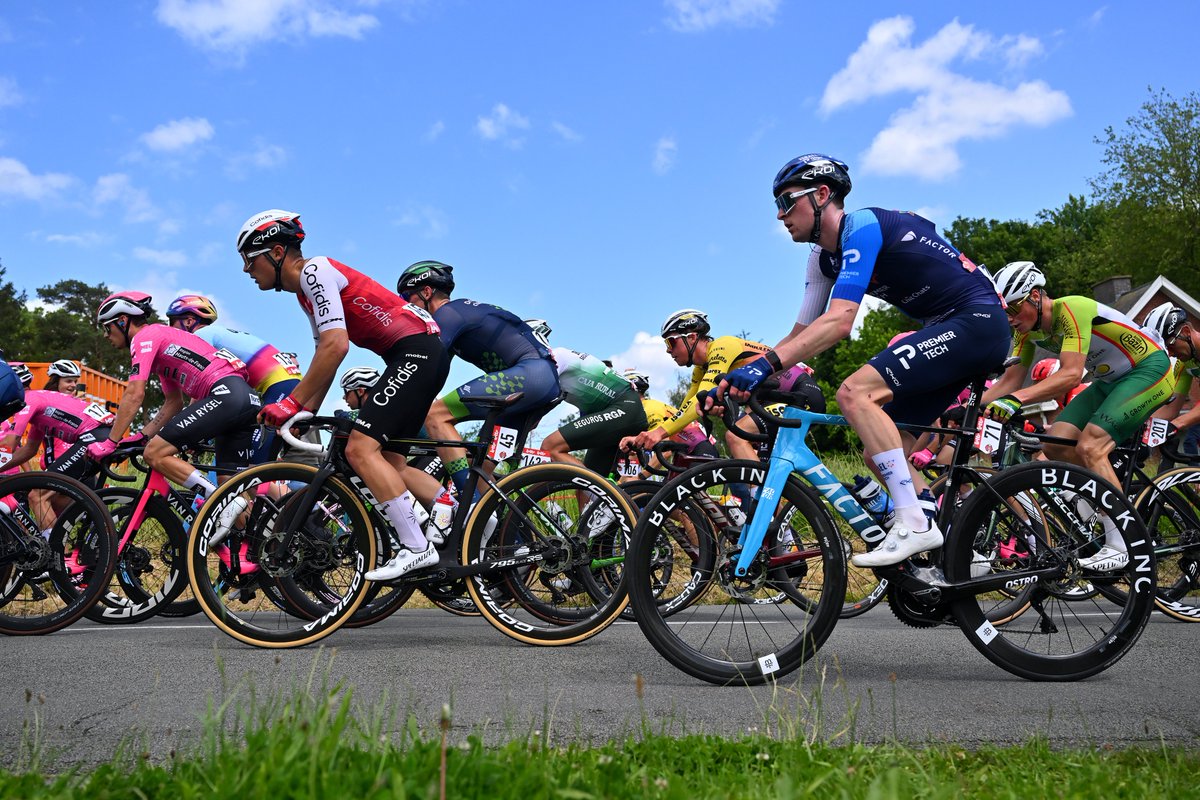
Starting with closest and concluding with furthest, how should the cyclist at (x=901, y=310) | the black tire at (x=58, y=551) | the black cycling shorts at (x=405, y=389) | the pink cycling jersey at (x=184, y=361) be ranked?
the cyclist at (x=901, y=310), the black cycling shorts at (x=405, y=389), the black tire at (x=58, y=551), the pink cycling jersey at (x=184, y=361)

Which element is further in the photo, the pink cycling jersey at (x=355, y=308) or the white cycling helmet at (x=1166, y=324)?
the white cycling helmet at (x=1166, y=324)

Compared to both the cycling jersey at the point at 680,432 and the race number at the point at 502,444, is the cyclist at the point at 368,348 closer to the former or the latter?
the race number at the point at 502,444

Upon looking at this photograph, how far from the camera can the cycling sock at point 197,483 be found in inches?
281

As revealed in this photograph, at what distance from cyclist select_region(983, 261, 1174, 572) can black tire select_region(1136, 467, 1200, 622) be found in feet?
1.01

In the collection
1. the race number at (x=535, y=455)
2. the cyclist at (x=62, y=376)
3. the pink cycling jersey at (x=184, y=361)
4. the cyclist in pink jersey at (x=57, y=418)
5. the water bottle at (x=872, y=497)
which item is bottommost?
the water bottle at (x=872, y=497)

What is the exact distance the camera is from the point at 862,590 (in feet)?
28.2

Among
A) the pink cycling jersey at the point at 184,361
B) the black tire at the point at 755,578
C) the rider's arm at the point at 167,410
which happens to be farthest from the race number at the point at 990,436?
the rider's arm at the point at 167,410

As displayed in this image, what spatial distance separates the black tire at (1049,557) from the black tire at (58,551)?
495 centimetres

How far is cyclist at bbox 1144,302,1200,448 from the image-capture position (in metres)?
8.01

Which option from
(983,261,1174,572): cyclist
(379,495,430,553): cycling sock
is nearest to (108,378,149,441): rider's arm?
(379,495,430,553): cycling sock

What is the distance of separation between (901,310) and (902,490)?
801mm

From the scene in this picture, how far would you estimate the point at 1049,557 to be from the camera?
4.77 meters

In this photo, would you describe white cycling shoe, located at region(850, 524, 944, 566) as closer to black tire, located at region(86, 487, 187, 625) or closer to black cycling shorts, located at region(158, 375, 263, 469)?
black cycling shorts, located at region(158, 375, 263, 469)

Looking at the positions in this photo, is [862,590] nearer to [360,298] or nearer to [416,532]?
[416,532]
